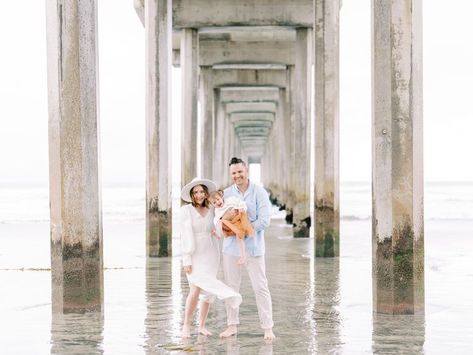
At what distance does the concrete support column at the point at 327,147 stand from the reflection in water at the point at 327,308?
1140mm

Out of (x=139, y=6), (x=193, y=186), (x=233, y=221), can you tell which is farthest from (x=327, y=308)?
(x=139, y=6)

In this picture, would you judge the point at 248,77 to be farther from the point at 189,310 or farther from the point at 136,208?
the point at 189,310

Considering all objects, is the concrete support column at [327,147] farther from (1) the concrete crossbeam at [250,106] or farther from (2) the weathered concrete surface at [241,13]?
(1) the concrete crossbeam at [250,106]

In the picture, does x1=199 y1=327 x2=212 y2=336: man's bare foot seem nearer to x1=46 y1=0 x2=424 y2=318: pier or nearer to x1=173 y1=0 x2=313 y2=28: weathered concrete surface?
x1=46 y1=0 x2=424 y2=318: pier

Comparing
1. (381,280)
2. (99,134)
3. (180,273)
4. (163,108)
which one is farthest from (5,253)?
(381,280)

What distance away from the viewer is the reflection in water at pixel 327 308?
613 cm

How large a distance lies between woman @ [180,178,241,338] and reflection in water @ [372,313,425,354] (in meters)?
1.14

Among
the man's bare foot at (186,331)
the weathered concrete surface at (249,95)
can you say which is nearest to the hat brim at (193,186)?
the man's bare foot at (186,331)

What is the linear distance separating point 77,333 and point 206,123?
2149 cm

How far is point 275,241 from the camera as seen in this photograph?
56.3 feet

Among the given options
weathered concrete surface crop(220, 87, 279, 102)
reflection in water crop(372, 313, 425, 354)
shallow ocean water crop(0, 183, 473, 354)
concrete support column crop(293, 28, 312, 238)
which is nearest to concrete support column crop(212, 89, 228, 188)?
weathered concrete surface crop(220, 87, 279, 102)

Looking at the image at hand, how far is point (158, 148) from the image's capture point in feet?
45.0

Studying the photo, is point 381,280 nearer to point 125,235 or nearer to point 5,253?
point 5,253

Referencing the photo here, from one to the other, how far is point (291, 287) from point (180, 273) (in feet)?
6.70
